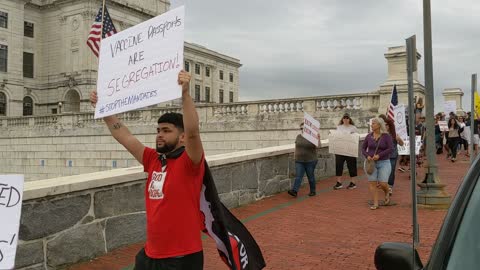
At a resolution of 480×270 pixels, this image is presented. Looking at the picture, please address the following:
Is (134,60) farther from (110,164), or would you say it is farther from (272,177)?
(110,164)

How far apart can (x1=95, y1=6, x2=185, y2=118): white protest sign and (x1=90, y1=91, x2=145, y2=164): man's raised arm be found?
3.7 inches

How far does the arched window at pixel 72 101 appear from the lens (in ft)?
201

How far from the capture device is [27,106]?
61.3 metres

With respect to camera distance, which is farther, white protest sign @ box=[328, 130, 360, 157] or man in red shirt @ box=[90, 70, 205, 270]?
white protest sign @ box=[328, 130, 360, 157]

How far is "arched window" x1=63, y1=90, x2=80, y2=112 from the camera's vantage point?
201 ft

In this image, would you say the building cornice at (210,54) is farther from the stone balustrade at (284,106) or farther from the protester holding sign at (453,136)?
Answer: the protester holding sign at (453,136)

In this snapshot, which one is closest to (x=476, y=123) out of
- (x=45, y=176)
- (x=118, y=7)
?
(x=45, y=176)

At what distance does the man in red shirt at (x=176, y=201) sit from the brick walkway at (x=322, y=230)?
2.76 meters

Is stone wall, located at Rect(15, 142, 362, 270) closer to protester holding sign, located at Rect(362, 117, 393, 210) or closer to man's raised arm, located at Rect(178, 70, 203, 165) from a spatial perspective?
man's raised arm, located at Rect(178, 70, 203, 165)

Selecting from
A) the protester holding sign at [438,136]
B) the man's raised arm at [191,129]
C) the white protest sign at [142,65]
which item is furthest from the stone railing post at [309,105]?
the man's raised arm at [191,129]

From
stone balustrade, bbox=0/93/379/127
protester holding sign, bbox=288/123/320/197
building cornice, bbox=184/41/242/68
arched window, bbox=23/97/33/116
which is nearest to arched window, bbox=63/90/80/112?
arched window, bbox=23/97/33/116

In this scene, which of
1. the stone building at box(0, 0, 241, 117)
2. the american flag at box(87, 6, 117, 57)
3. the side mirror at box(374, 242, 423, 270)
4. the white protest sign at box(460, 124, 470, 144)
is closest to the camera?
the side mirror at box(374, 242, 423, 270)

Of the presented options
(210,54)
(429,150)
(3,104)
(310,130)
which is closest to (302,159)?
(310,130)

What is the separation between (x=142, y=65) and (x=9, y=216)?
1447 mm
